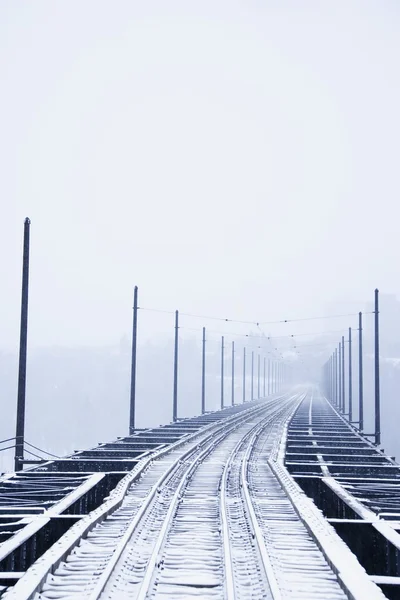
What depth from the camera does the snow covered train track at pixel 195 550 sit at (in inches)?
352

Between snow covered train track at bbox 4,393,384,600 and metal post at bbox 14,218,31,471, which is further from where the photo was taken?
metal post at bbox 14,218,31,471

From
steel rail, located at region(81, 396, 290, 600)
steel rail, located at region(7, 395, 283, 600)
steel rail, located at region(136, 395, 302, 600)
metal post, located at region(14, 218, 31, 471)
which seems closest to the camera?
steel rail, located at region(7, 395, 283, 600)

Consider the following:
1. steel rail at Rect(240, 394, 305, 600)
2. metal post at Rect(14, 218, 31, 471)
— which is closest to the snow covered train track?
steel rail at Rect(240, 394, 305, 600)

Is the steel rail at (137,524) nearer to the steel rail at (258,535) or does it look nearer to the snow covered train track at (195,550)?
the snow covered train track at (195,550)

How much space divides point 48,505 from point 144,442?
17.0 meters

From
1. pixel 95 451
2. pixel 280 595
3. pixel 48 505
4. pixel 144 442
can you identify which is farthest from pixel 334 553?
pixel 144 442

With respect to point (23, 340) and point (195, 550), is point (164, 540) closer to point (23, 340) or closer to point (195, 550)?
point (195, 550)

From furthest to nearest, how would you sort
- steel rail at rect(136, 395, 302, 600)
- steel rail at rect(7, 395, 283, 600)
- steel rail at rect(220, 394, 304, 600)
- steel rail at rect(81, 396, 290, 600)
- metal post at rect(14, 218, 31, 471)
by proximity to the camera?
1. metal post at rect(14, 218, 31, 471)
2. steel rail at rect(220, 394, 304, 600)
3. steel rail at rect(81, 396, 290, 600)
4. steel rail at rect(136, 395, 302, 600)
5. steel rail at rect(7, 395, 283, 600)

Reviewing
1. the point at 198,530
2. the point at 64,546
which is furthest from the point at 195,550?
the point at 64,546

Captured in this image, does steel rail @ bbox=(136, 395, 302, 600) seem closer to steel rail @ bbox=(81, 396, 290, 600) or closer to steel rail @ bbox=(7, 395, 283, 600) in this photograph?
steel rail @ bbox=(81, 396, 290, 600)

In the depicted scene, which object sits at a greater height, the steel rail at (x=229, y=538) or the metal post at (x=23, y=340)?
the metal post at (x=23, y=340)

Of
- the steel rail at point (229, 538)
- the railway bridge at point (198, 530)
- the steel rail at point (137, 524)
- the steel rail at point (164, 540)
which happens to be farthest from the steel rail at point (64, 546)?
the steel rail at point (229, 538)

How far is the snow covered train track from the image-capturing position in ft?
29.3

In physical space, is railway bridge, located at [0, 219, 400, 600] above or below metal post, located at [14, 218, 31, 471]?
below
